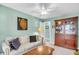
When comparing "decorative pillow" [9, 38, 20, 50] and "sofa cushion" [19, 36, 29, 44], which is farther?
"sofa cushion" [19, 36, 29, 44]

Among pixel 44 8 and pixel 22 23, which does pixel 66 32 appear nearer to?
pixel 44 8

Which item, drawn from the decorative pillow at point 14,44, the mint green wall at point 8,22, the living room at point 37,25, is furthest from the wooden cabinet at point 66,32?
the decorative pillow at point 14,44

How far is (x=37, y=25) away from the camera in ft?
4.62

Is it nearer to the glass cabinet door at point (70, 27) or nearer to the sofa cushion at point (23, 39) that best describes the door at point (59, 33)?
the glass cabinet door at point (70, 27)

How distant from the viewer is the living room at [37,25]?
4.22ft

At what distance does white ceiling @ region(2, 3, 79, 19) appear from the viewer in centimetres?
128

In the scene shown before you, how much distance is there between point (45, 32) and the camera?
1.44m

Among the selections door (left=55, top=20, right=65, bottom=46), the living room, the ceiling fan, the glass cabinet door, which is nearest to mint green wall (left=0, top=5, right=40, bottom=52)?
the living room

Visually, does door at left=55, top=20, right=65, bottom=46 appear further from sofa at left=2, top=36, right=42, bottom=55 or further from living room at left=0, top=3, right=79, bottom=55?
sofa at left=2, top=36, right=42, bottom=55

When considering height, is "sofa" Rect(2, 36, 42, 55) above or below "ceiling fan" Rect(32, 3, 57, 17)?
below

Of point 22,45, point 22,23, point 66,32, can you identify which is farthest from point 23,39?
point 66,32
